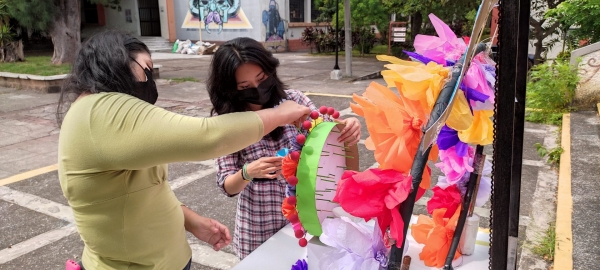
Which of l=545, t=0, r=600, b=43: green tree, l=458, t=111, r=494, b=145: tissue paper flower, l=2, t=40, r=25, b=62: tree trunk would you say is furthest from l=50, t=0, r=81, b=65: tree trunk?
l=458, t=111, r=494, b=145: tissue paper flower

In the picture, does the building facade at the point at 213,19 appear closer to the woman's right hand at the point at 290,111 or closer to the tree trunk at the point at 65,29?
the tree trunk at the point at 65,29

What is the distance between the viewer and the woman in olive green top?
955 mm

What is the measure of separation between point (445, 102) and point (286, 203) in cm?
58

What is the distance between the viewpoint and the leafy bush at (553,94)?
5.92 metres

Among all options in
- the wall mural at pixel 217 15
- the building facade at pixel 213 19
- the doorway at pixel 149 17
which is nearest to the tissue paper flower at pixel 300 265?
the building facade at pixel 213 19

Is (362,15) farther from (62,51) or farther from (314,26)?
(62,51)

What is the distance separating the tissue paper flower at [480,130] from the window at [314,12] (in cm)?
2120

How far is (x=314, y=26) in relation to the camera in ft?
69.5

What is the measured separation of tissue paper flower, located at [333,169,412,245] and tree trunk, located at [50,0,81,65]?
12.8 meters

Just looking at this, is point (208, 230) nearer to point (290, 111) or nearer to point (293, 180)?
point (293, 180)

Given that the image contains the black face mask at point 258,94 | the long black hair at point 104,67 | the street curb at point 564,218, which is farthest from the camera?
the street curb at point 564,218

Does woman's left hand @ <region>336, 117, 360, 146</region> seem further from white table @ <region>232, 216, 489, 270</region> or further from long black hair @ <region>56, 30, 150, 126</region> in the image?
long black hair @ <region>56, 30, 150, 126</region>

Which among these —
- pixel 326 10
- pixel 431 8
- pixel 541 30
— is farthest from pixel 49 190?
pixel 326 10

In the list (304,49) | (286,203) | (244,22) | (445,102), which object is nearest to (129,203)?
(286,203)
